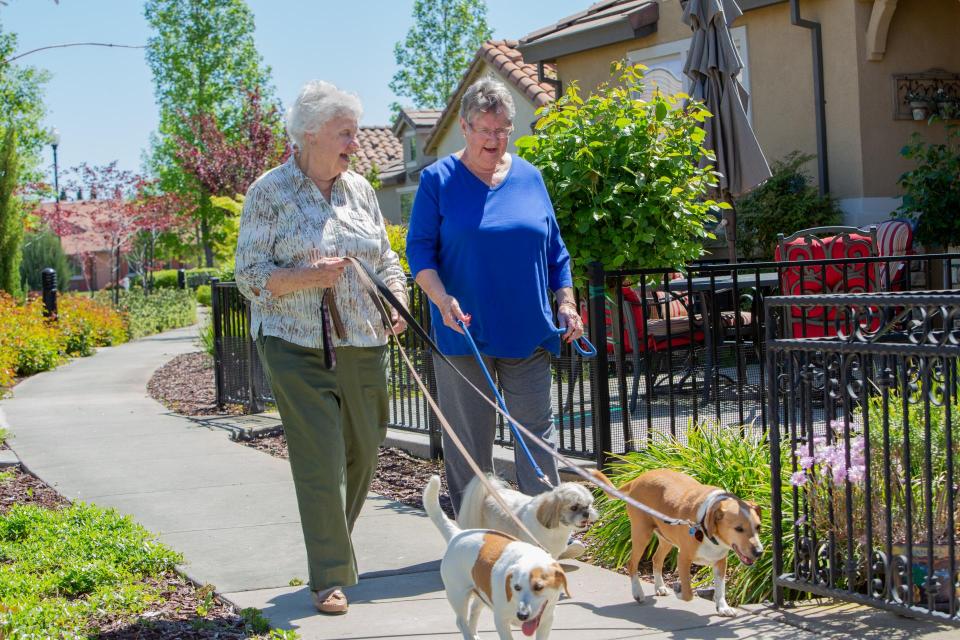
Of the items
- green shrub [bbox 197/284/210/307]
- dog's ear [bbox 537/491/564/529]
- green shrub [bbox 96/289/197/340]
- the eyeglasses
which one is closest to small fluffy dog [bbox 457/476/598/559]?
dog's ear [bbox 537/491/564/529]

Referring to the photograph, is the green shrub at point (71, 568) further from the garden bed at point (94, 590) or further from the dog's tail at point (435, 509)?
the dog's tail at point (435, 509)

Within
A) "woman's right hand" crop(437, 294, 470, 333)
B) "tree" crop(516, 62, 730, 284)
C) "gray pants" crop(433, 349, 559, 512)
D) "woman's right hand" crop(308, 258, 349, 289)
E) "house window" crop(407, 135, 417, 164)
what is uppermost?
"house window" crop(407, 135, 417, 164)

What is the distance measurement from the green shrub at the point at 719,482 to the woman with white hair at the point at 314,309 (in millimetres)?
1306

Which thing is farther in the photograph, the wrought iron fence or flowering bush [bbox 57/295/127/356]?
flowering bush [bbox 57/295/127/356]

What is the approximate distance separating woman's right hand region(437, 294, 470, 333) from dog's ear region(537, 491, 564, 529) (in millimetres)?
822

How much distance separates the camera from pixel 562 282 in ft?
15.7

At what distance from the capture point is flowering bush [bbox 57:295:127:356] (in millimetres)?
18047

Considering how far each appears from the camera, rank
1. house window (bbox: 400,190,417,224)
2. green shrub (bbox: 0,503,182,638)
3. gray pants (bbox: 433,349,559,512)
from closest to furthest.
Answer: green shrub (bbox: 0,503,182,638) → gray pants (bbox: 433,349,559,512) → house window (bbox: 400,190,417,224)

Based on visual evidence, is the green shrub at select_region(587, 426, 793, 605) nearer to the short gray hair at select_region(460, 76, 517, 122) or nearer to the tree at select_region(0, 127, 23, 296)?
the short gray hair at select_region(460, 76, 517, 122)

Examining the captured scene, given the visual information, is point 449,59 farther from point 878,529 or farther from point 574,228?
point 878,529

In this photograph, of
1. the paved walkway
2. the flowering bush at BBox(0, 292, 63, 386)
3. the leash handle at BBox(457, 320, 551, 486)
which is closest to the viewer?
the paved walkway

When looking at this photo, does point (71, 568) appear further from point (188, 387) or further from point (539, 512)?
point (188, 387)

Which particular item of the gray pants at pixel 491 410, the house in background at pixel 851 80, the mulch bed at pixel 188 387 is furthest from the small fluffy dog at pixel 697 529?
the house in background at pixel 851 80

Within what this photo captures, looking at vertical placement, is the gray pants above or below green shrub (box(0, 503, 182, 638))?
above
